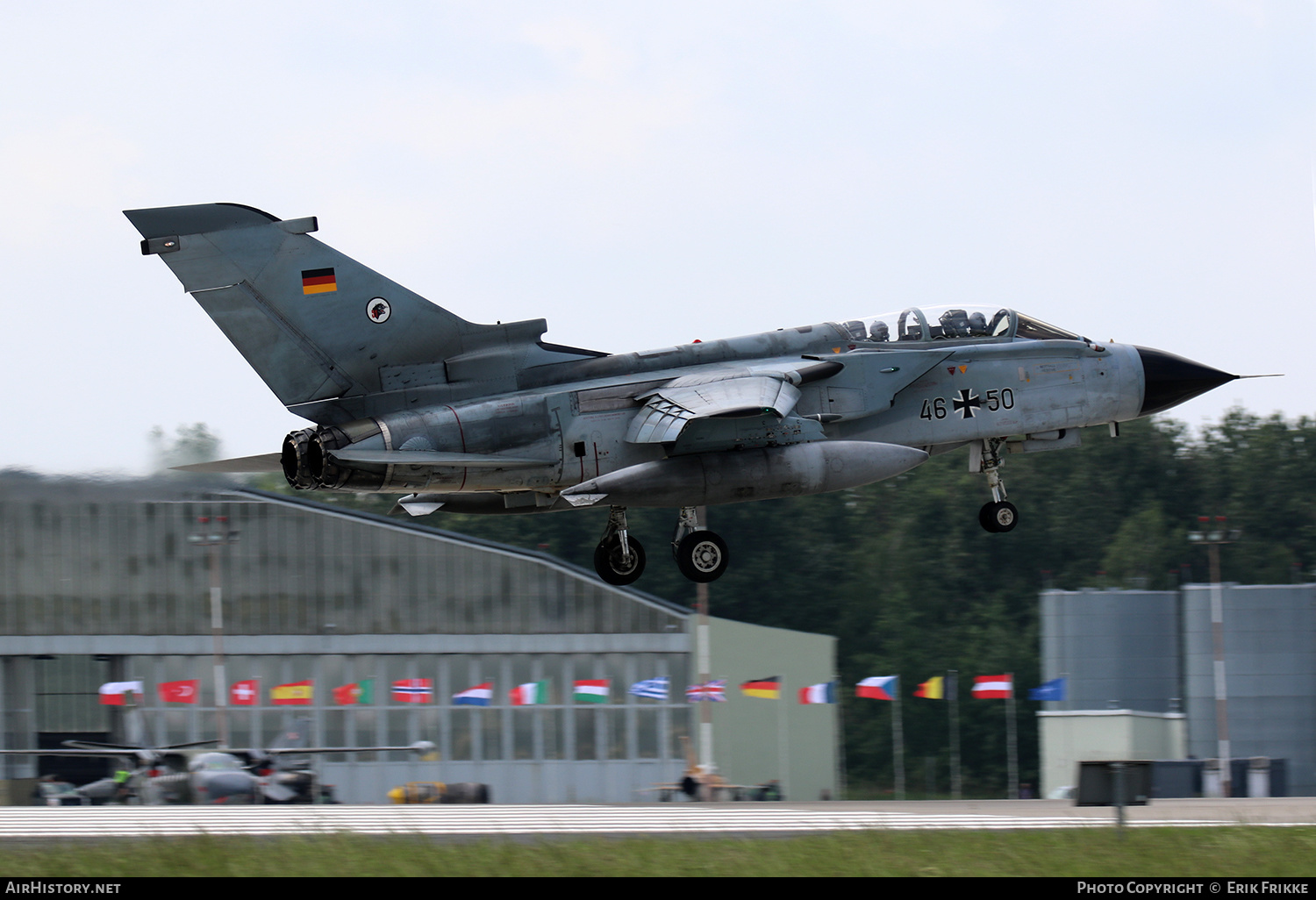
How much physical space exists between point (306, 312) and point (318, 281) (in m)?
0.42

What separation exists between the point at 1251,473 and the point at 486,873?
76218mm

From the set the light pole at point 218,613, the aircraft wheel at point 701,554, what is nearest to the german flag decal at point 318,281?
the aircraft wheel at point 701,554

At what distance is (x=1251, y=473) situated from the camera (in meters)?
85.2

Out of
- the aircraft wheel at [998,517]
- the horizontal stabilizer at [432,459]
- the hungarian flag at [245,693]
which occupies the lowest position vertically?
the hungarian flag at [245,693]

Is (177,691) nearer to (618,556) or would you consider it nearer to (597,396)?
(618,556)

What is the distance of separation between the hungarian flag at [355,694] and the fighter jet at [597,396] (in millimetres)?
20918

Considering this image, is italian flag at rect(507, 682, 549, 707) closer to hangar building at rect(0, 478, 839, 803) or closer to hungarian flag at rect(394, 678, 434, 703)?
hangar building at rect(0, 478, 839, 803)

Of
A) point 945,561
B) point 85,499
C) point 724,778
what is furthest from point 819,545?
point 85,499

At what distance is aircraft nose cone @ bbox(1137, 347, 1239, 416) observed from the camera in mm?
23438

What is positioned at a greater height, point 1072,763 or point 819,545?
point 819,545

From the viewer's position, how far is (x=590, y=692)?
4291cm

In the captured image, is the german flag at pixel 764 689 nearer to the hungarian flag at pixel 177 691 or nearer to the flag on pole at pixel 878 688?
the flag on pole at pixel 878 688

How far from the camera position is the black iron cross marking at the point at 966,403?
2233 cm
